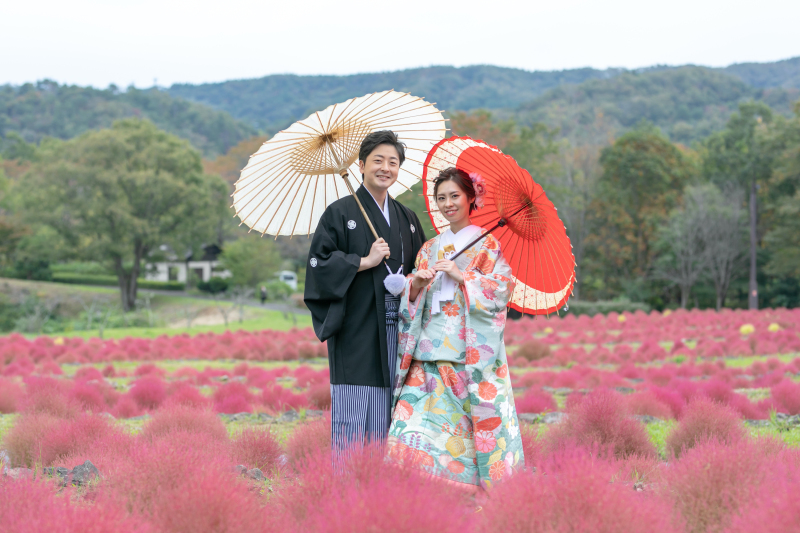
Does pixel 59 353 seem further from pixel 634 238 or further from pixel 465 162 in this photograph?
pixel 634 238

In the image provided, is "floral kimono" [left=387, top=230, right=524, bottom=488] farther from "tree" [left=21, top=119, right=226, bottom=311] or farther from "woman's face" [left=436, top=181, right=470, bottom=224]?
"tree" [left=21, top=119, right=226, bottom=311]

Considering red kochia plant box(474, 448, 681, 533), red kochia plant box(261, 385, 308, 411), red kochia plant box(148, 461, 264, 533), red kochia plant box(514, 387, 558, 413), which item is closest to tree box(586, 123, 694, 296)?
red kochia plant box(514, 387, 558, 413)

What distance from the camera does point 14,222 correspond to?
105 feet

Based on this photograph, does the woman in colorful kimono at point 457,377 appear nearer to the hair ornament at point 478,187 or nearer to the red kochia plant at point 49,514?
the hair ornament at point 478,187

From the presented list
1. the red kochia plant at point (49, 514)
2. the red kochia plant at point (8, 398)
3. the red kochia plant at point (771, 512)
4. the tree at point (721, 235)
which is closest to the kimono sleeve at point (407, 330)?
the red kochia plant at point (49, 514)

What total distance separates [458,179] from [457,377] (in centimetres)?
104

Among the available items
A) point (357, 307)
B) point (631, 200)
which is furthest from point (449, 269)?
point (631, 200)

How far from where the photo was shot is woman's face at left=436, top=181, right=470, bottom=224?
3.35 metres

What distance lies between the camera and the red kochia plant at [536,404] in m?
6.34

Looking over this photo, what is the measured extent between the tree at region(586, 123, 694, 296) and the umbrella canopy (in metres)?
30.4

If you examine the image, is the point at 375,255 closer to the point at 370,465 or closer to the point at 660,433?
the point at 370,465

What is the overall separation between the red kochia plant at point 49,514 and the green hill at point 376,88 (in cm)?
10275

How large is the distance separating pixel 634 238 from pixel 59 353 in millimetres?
28128

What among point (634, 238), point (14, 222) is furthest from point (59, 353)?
point (634, 238)
